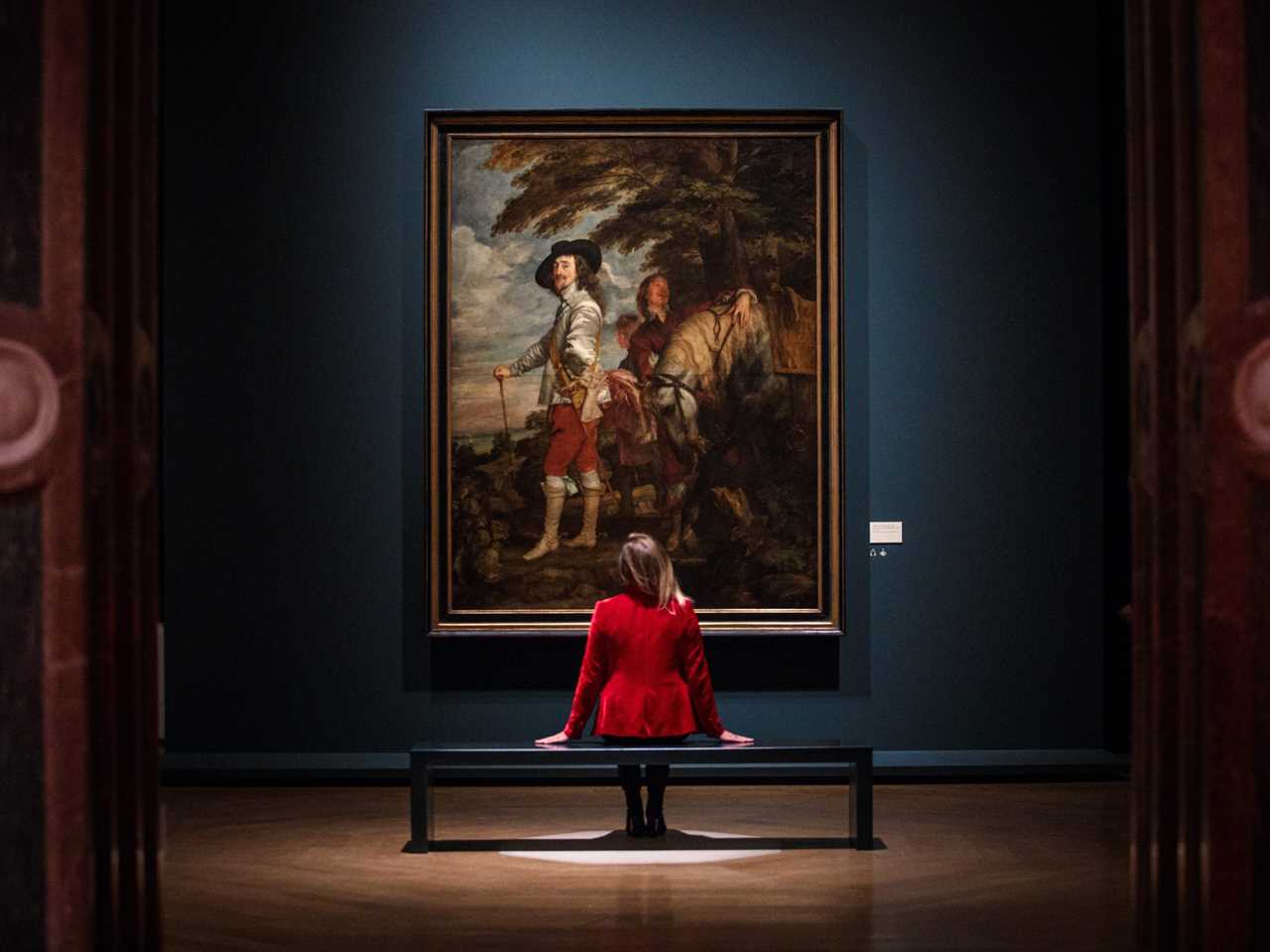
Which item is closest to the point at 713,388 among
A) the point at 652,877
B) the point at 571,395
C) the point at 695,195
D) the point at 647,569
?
the point at 571,395

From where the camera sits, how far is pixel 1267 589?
3949 mm

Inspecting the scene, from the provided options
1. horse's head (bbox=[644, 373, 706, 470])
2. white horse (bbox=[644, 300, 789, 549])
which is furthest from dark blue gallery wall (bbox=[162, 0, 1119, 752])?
horse's head (bbox=[644, 373, 706, 470])

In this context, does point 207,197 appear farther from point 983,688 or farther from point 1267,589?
point 1267,589

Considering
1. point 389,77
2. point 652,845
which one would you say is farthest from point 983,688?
point 389,77

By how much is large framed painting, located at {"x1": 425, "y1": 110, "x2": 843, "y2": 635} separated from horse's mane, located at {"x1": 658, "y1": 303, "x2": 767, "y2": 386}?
0.01 meters

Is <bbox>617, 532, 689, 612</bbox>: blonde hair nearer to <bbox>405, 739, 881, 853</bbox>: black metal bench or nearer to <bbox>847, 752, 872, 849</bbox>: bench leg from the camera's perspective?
<bbox>405, 739, 881, 853</bbox>: black metal bench

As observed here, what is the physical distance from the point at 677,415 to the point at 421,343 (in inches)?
69.4

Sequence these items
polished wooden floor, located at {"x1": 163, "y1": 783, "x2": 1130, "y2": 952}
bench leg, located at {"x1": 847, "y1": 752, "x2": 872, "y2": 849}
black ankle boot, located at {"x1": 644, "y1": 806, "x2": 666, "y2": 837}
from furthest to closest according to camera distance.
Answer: black ankle boot, located at {"x1": 644, "y1": 806, "x2": 666, "y2": 837} → bench leg, located at {"x1": 847, "y1": 752, "x2": 872, "y2": 849} → polished wooden floor, located at {"x1": 163, "y1": 783, "x2": 1130, "y2": 952}

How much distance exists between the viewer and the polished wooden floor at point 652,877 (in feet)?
20.1

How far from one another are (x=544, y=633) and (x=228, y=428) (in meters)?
2.50

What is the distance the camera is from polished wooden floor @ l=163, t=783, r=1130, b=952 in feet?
20.1

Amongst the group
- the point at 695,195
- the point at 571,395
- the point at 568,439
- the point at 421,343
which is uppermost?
the point at 695,195

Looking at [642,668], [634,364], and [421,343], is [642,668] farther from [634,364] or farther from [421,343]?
[421,343]

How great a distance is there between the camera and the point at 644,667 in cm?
820
